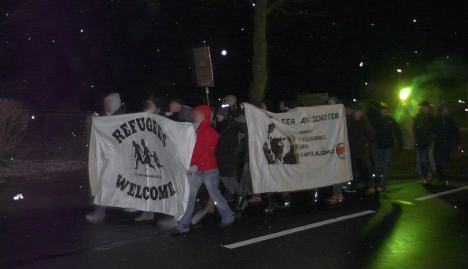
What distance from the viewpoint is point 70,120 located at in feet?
58.2

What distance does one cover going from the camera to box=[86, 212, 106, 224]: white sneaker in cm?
809

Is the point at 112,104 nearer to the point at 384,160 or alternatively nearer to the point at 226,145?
the point at 226,145

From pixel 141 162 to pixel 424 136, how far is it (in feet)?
22.0

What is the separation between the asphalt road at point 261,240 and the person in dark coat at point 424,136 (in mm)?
2546

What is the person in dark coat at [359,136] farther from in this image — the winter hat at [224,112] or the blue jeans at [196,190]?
the blue jeans at [196,190]

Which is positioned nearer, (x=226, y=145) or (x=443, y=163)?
(x=226, y=145)

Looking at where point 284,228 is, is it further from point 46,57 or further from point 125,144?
point 46,57

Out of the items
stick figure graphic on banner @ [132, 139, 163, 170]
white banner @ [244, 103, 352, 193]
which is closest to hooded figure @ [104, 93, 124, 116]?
stick figure graphic on banner @ [132, 139, 163, 170]

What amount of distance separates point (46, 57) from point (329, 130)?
→ 14.2 metres

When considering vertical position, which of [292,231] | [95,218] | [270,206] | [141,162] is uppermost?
[141,162]

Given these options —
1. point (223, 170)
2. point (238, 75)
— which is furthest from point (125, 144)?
point (238, 75)

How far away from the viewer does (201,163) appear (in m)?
7.42

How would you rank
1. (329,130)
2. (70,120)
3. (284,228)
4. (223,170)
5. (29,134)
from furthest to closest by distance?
(70,120)
(29,134)
(329,130)
(223,170)
(284,228)

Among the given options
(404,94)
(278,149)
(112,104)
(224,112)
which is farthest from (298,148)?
(404,94)
